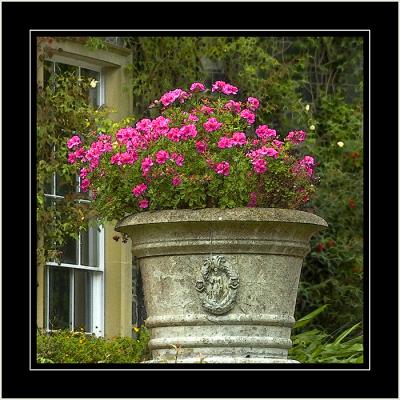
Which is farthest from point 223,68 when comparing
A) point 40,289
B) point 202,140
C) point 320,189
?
point 202,140

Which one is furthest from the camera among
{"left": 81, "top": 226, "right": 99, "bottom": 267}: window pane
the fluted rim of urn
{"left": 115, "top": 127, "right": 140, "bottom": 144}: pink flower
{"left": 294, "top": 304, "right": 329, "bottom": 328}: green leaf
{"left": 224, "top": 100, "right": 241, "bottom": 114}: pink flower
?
{"left": 81, "top": 226, "right": 99, "bottom": 267}: window pane

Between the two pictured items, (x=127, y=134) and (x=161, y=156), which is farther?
(x=127, y=134)

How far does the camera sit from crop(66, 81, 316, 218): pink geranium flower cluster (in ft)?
19.3

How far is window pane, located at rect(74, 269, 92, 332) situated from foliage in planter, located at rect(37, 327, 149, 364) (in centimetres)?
37

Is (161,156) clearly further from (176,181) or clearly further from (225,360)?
(225,360)

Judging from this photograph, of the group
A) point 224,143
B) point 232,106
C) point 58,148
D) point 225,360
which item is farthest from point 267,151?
point 58,148

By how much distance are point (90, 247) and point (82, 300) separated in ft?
1.22

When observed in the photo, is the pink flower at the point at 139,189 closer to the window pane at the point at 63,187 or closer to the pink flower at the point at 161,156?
the pink flower at the point at 161,156

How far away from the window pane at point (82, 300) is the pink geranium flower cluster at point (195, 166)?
6.72 ft

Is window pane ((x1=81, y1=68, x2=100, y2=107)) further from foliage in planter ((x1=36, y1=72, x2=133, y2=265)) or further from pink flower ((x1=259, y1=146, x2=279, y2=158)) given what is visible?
pink flower ((x1=259, y1=146, x2=279, y2=158))

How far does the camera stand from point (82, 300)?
27.0 feet

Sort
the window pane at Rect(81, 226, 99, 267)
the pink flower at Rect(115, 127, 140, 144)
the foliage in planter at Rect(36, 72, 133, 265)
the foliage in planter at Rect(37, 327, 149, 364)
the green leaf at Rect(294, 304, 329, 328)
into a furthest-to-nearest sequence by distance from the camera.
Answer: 1. the window pane at Rect(81, 226, 99, 267)
2. the foliage in planter at Rect(36, 72, 133, 265)
3. the green leaf at Rect(294, 304, 329, 328)
4. the foliage in planter at Rect(37, 327, 149, 364)
5. the pink flower at Rect(115, 127, 140, 144)

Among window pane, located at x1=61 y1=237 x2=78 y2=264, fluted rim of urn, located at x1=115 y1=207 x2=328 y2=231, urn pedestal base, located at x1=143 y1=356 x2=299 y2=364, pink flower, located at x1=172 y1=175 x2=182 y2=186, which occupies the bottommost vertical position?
urn pedestal base, located at x1=143 y1=356 x2=299 y2=364

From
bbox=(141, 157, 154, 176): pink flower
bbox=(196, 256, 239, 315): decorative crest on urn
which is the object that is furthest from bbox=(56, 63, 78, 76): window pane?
bbox=(196, 256, 239, 315): decorative crest on urn
